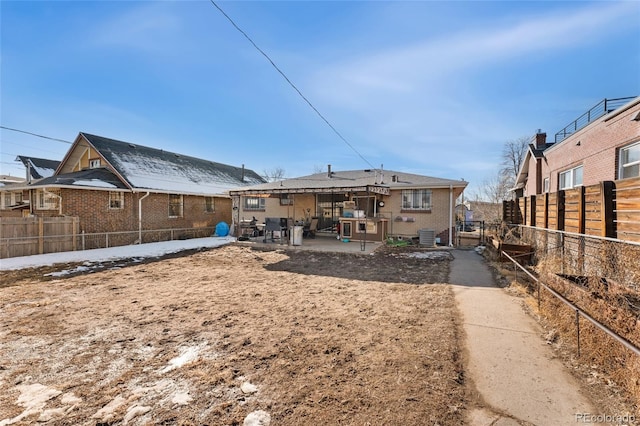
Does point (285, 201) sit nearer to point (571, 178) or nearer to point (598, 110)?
point (571, 178)

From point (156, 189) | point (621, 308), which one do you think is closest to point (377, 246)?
point (621, 308)

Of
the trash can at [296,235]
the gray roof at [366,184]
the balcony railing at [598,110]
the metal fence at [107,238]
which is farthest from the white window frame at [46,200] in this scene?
the balcony railing at [598,110]

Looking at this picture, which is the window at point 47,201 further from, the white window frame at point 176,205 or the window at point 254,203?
the window at point 254,203

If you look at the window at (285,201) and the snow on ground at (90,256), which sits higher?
the window at (285,201)

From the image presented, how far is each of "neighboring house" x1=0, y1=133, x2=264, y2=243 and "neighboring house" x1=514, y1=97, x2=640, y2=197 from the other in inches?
720

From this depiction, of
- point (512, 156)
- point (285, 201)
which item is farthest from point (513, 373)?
point (512, 156)

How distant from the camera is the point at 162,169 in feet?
60.1

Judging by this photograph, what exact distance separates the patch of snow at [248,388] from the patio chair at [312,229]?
44.9ft

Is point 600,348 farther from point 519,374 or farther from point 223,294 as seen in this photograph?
point 223,294

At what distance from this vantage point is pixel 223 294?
607 cm

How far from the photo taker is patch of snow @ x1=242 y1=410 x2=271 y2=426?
2264mm

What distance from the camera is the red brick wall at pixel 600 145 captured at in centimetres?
749

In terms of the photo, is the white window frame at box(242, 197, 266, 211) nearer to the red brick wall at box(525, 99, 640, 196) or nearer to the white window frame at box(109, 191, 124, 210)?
the white window frame at box(109, 191, 124, 210)

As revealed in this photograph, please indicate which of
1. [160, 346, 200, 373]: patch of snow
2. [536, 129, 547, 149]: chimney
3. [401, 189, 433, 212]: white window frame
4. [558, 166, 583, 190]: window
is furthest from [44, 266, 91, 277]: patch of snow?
[536, 129, 547, 149]: chimney
